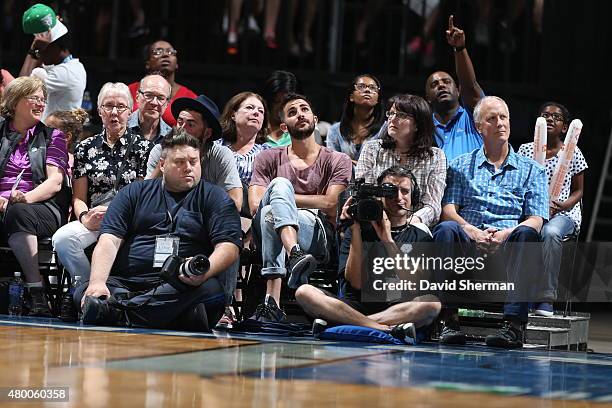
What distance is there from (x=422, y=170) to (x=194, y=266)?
4.11 feet

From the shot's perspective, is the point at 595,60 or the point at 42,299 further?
the point at 595,60

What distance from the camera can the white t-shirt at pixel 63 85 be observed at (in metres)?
7.03

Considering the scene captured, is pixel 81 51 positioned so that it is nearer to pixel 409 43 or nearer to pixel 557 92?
pixel 409 43

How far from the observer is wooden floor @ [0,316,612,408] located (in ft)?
10.7

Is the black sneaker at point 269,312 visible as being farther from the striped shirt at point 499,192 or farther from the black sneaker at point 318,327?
the striped shirt at point 499,192

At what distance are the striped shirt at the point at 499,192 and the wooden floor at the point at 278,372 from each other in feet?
2.74

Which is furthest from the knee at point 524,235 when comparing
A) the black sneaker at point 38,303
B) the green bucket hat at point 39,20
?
the green bucket hat at point 39,20

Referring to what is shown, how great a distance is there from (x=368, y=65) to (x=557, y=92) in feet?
4.88

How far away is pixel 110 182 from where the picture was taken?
6.07m

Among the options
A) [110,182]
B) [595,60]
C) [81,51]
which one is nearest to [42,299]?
[110,182]

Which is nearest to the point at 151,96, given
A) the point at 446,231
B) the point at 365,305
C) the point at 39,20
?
the point at 39,20

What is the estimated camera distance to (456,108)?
645 centimetres

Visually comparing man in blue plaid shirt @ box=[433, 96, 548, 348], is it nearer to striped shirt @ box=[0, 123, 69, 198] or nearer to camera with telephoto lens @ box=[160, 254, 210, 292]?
camera with telephoto lens @ box=[160, 254, 210, 292]

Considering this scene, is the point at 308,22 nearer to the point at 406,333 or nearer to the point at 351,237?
the point at 351,237
